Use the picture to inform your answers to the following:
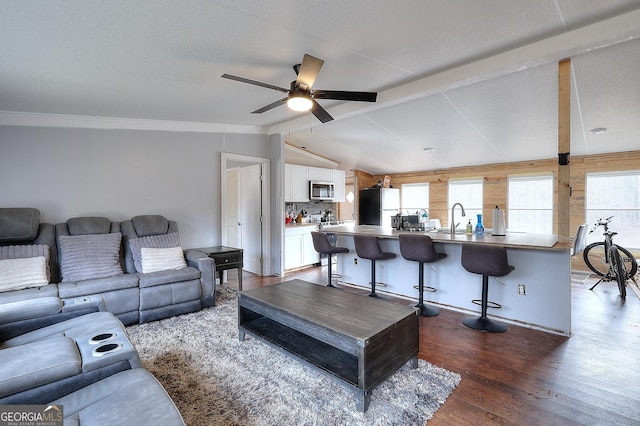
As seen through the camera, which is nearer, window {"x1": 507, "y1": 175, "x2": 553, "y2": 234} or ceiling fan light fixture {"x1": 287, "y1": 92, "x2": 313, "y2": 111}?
ceiling fan light fixture {"x1": 287, "y1": 92, "x2": 313, "y2": 111}

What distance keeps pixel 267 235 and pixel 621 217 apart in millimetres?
6083

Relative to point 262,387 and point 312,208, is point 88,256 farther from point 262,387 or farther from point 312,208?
point 312,208

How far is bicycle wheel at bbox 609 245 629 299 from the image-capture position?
393cm

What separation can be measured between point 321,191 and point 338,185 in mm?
764

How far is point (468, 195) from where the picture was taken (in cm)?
658

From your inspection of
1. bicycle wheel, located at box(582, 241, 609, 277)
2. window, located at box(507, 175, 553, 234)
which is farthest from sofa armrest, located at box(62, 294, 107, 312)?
window, located at box(507, 175, 553, 234)

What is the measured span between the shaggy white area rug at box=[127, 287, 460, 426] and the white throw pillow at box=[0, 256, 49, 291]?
1.09m

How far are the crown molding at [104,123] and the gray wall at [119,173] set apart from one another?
6cm

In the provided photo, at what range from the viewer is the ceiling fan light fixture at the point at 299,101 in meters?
2.64

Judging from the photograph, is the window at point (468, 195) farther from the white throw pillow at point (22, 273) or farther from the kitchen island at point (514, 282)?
the white throw pillow at point (22, 273)

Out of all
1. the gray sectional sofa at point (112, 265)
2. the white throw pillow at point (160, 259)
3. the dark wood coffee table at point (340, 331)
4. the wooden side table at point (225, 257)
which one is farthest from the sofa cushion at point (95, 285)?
the dark wood coffee table at point (340, 331)

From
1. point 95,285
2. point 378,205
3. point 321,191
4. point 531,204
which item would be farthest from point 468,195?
point 95,285

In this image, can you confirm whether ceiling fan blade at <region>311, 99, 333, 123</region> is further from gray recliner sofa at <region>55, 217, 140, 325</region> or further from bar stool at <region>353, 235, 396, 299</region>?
gray recliner sofa at <region>55, 217, 140, 325</region>

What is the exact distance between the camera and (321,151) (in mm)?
6574
